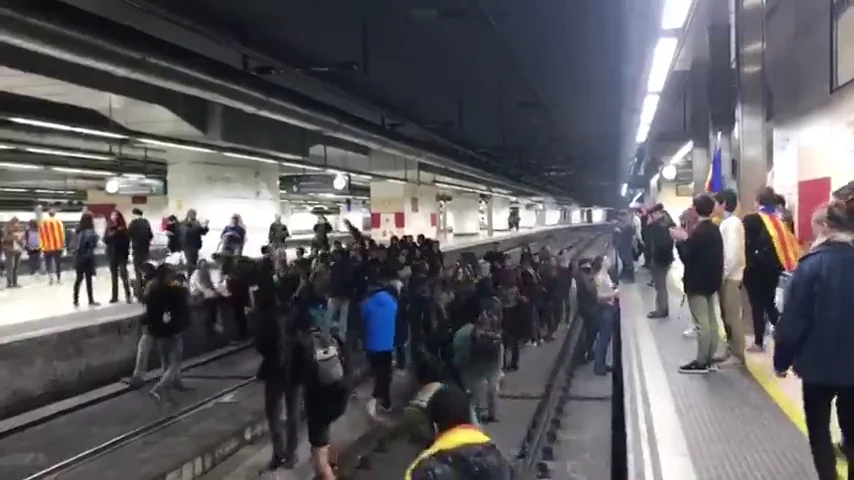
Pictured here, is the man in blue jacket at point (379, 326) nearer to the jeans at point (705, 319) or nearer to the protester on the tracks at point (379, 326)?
the protester on the tracks at point (379, 326)

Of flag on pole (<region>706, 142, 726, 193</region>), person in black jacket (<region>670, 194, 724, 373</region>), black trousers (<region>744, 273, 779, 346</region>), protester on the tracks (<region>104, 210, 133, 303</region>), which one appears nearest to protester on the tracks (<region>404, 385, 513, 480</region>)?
person in black jacket (<region>670, 194, 724, 373</region>)

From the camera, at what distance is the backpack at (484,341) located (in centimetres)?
868

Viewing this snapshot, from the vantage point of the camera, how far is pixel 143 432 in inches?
428

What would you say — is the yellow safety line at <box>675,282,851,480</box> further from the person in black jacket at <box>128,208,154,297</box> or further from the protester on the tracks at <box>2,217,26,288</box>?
the protester on the tracks at <box>2,217,26,288</box>

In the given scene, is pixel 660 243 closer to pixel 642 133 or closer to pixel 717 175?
pixel 717 175

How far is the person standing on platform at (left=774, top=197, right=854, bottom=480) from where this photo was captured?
13.2 ft

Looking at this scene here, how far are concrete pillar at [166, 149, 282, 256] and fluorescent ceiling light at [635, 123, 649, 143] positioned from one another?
969 centimetres

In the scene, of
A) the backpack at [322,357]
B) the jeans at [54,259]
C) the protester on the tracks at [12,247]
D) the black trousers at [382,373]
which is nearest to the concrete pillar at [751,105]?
the black trousers at [382,373]

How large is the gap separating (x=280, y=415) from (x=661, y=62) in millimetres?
7145

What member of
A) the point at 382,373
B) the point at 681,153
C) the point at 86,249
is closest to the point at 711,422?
the point at 382,373

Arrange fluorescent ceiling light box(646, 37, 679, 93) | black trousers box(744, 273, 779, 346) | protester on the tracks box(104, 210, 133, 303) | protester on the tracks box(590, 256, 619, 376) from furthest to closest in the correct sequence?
protester on the tracks box(104, 210, 133, 303)
protester on the tracks box(590, 256, 619, 376)
fluorescent ceiling light box(646, 37, 679, 93)
black trousers box(744, 273, 779, 346)

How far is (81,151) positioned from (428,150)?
26.4 feet

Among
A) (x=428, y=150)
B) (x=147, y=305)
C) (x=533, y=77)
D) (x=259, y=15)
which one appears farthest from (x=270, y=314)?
(x=428, y=150)

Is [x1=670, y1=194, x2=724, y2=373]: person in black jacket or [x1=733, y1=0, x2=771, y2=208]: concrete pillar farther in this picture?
[x1=733, y1=0, x2=771, y2=208]: concrete pillar
